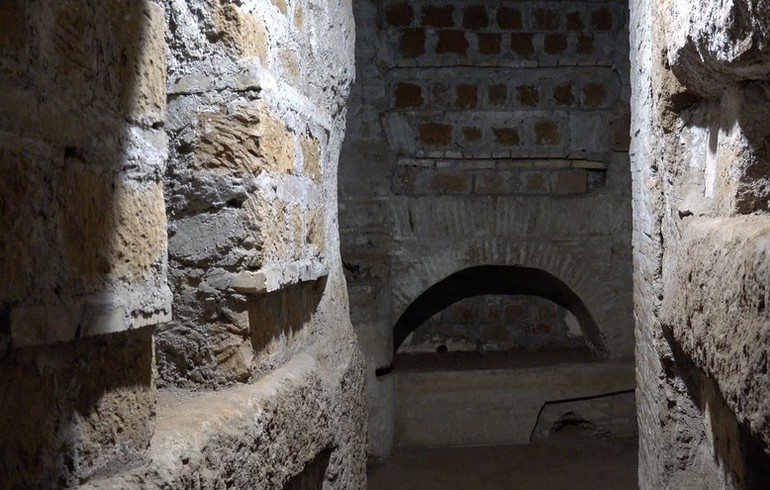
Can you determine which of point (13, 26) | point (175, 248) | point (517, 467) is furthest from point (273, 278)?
point (517, 467)

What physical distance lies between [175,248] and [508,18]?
12.7ft

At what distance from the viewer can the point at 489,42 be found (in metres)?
5.03

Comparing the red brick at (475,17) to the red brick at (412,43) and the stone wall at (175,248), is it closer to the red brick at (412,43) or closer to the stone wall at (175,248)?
the red brick at (412,43)

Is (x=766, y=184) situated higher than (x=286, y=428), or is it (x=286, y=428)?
(x=766, y=184)

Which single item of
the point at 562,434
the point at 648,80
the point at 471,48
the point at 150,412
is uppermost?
the point at 471,48

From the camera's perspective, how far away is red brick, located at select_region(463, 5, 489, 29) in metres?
5.02

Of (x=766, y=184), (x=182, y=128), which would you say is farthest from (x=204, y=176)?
(x=766, y=184)

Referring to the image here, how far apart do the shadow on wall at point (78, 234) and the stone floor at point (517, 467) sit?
334cm

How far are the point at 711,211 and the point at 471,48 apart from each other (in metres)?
3.40

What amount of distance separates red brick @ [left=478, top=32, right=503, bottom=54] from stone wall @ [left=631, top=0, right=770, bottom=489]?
2.29m

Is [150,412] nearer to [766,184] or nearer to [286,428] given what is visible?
[286,428]

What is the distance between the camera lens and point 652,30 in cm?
234

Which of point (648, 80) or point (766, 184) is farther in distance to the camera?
point (648, 80)

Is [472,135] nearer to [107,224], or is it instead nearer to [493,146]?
[493,146]
